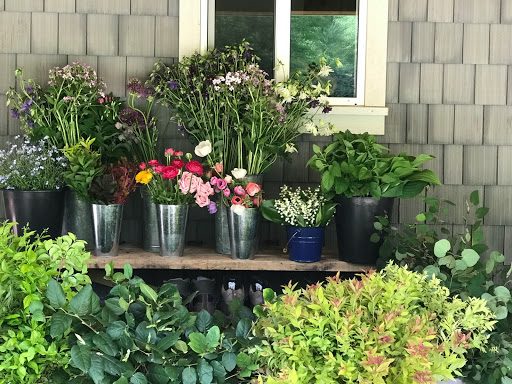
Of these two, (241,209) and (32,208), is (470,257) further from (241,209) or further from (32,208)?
(32,208)

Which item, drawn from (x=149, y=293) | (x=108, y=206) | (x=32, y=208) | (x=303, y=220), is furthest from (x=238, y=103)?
(x=149, y=293)

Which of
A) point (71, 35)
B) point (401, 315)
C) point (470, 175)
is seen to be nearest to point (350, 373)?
point (401, 315)

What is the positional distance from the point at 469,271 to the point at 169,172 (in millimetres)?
A: 1254

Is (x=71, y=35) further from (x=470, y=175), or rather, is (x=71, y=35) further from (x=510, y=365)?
(x=510, y=365)

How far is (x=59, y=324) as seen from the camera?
7.60ft

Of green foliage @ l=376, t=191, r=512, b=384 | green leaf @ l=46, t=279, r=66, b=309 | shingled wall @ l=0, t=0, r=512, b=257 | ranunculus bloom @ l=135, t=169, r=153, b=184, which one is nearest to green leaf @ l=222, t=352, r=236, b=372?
green leaf @ l=46, t=279, r=66, b=309

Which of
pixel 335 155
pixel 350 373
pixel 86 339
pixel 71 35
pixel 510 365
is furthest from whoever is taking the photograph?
pixel 71 35

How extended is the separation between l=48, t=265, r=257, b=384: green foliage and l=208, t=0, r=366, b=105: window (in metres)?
1.62

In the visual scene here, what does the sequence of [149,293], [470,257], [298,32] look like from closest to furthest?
[149,293]
[470,257]
[298,32]

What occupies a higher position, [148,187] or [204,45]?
[204,45]

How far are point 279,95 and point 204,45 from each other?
45 centimetres

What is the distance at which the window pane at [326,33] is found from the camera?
12.5ft

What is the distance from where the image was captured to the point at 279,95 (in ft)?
11.8

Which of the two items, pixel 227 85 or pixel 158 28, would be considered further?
pixel 158 28
